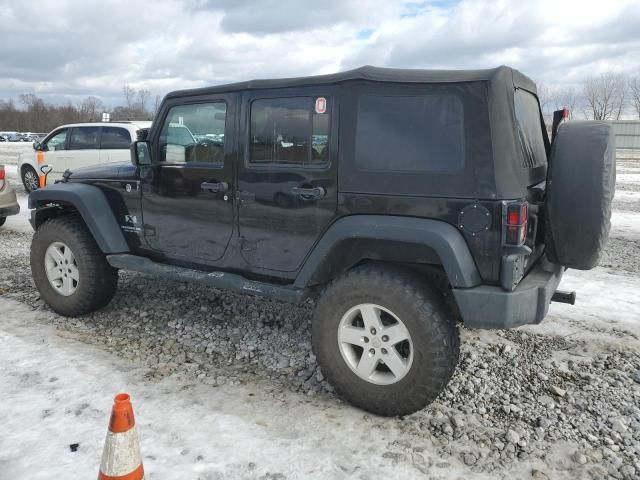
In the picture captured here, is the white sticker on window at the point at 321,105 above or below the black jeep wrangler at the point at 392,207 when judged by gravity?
above

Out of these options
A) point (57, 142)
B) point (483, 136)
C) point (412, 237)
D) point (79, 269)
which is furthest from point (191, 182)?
point (57, 142)

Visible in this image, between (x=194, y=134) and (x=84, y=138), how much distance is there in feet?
27.6

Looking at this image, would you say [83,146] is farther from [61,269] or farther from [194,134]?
[194,134]

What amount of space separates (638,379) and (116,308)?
4357 millimetres

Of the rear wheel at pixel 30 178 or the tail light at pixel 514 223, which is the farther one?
the rear wheel at pixel 30 178

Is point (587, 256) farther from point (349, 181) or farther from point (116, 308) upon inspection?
point (116, 308)

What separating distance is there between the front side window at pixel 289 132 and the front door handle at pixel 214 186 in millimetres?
270

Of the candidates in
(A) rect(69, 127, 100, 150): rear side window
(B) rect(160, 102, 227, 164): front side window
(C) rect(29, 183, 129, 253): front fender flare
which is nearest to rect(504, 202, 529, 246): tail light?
(B) rect(160, 102, 227, 164): front side window

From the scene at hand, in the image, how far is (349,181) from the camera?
323 cm

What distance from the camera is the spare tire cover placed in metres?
2.92

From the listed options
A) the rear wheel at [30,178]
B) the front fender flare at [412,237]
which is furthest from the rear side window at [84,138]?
the front fender flare at [412,237]

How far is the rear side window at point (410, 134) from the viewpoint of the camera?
296 cm

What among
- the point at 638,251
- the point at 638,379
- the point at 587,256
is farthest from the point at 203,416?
the point at 638,251

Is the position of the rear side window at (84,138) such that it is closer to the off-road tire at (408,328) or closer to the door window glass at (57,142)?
the door window glass at (57,142)
